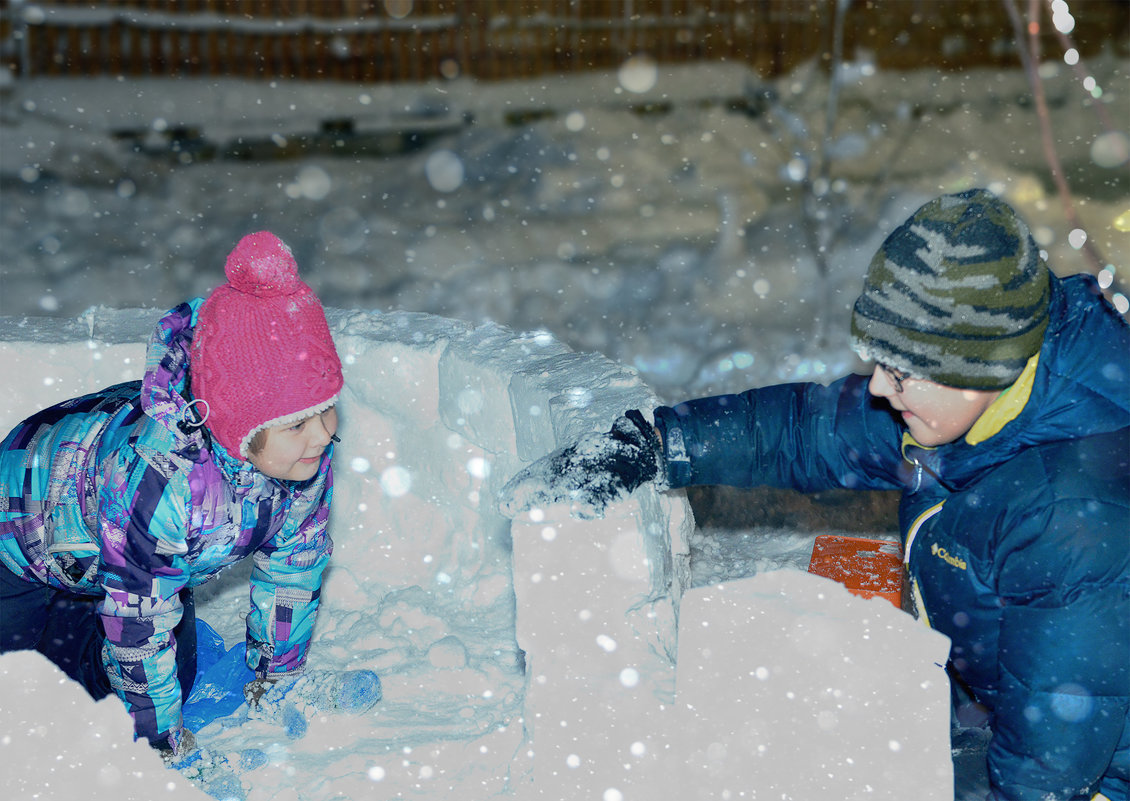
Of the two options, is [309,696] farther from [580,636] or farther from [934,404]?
[934,404]

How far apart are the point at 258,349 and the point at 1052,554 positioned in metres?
1.26

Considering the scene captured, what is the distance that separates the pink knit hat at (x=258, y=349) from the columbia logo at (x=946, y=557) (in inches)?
42.0

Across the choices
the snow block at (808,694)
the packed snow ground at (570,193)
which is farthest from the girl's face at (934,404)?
the packed snow ground at (570,193)

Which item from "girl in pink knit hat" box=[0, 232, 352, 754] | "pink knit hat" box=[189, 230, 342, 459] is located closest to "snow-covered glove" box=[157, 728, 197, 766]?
"girl in pink knit hat" box=[0, 232, 352, 754]

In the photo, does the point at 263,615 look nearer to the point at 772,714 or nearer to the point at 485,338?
the point at 485,338

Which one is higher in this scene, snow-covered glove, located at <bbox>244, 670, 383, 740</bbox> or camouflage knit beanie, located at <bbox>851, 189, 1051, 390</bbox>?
camouflage knit beanie, located at <bbox>851, 189, 1051, 390</bbox>

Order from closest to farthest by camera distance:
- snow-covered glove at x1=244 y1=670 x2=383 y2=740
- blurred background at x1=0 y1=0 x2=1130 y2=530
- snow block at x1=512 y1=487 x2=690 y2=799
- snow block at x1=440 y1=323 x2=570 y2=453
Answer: snow block at x1=512 y1=487 x2=690 y2=799 → snow-covered glove at x1=244 y1=670 x2=383 y2=740 → snow block at x1=440 y1=323 x2=570 y2=453 → blurred background at x1=0 y1=0 x2=1130 y2=530

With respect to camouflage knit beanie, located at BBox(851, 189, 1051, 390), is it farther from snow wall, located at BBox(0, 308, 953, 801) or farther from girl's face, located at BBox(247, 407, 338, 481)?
girl's face, located at BBox(247, 407, 338, 481)

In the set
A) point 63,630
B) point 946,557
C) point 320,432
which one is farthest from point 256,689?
point 946,557

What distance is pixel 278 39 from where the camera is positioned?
25.8ft

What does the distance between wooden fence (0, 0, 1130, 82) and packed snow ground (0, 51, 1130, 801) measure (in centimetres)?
17

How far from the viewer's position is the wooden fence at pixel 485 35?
7.62 m

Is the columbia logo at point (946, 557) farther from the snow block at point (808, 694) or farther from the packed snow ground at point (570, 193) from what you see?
the packed snow ground at point (570, 193)

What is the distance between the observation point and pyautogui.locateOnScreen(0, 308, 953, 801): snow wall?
132cm
